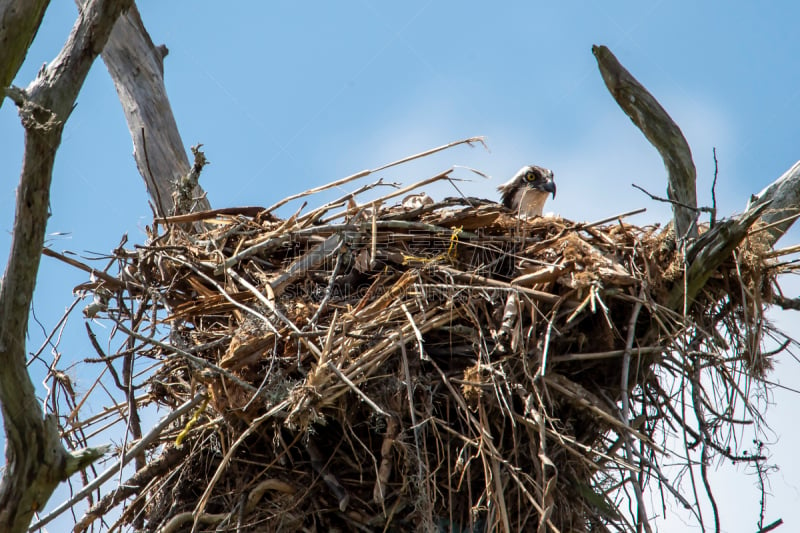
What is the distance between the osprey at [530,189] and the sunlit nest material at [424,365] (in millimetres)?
1867

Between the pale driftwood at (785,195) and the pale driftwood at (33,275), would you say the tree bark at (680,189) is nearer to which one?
the pale driftwood at (785,195)

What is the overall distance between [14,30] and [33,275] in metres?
0.81

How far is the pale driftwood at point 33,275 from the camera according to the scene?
3.08 metres

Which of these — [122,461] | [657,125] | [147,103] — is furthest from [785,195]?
[147,103]

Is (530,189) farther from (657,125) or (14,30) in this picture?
(14,30)

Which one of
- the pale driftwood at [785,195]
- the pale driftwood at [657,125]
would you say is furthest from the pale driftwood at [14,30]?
the pale driftwood at [785,195]

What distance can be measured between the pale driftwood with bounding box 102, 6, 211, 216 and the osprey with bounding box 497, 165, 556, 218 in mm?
2328

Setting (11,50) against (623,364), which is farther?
(623,364)

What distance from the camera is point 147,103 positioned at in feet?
23.6

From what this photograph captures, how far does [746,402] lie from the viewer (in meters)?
4.93

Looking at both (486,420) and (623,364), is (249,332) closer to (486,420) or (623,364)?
(486,420)

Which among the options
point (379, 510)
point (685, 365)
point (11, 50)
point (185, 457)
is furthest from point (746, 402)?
point (11, 50)

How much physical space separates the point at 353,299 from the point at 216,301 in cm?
75

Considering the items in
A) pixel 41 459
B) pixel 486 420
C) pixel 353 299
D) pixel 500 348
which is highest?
pixel 353 299
